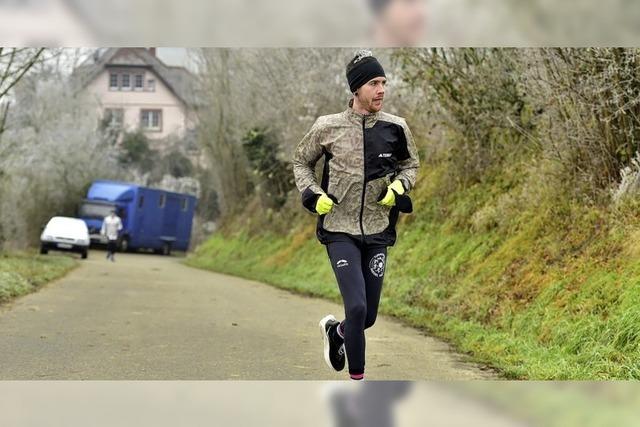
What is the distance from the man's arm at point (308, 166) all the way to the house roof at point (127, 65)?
11699mm

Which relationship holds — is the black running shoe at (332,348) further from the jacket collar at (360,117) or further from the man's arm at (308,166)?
the jacket collar at (360,117)

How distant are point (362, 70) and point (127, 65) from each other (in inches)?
687

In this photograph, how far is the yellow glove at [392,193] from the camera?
4715mm

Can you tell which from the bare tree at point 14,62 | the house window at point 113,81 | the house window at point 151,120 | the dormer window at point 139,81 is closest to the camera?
the bare tree at point 14,62

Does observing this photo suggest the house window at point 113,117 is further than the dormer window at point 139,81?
Yes

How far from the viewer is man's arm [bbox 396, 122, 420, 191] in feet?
15.9

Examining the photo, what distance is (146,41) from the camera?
588 centimetres

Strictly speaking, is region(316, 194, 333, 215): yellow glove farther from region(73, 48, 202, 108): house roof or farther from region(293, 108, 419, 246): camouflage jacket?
region(73, 48, 202, 108): house roof

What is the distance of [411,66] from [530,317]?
549 centimetres

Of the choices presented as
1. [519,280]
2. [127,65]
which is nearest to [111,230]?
[127,65]

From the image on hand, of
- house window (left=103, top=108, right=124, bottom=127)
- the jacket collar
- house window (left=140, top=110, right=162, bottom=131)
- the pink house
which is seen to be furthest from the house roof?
the jacket collar

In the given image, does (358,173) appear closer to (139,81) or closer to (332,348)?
(332,348)

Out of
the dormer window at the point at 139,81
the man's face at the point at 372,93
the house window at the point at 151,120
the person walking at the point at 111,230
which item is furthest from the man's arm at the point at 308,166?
the house window at the point at 151,120

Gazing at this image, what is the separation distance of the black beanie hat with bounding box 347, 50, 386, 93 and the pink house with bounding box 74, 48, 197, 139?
12.5 metres
